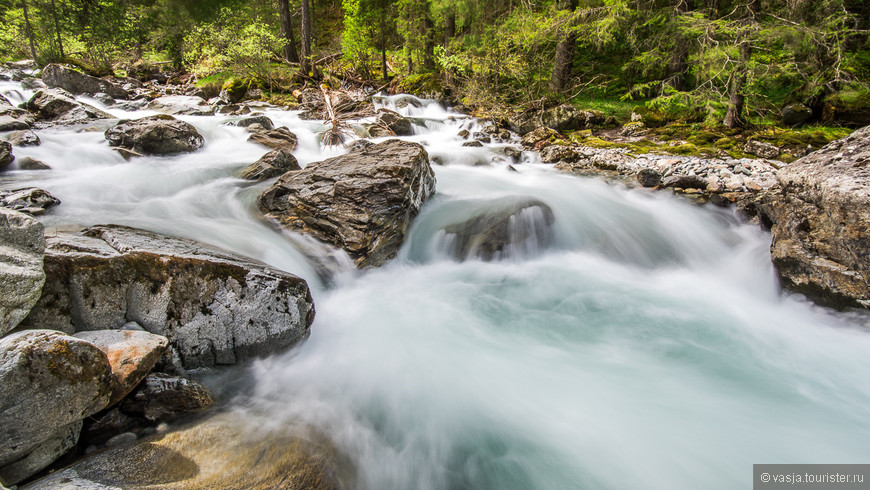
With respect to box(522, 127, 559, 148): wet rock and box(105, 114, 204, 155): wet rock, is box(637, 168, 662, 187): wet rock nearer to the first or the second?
box(522, 127, 559, 148): wet rock

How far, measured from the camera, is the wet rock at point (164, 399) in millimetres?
2141

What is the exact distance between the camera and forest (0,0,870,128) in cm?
816

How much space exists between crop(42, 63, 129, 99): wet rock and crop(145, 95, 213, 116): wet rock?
5.83 feet

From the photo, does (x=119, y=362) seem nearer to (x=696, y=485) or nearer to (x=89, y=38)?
(x=696, y=485)

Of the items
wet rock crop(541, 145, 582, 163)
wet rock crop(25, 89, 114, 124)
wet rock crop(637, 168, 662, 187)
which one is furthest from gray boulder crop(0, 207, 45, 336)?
wet rock crop(25, 89, 114, 124)

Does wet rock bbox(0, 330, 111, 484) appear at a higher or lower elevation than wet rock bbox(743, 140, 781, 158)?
lower

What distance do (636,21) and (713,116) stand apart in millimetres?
4120

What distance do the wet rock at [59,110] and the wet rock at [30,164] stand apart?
376 centimetres

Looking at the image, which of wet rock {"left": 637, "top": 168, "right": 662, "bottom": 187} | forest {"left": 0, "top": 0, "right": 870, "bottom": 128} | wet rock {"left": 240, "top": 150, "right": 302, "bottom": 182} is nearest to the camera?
wet rock {"left": 240, "top": 150, "right": 302, "bottom": 182}

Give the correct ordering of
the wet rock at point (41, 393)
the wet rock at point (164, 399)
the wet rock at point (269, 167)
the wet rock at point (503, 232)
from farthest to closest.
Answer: the wet rock at point (269, 167) → the wet rock at point (503, 232) → the wet rock at point (164, 399) → the wet rock at point (41, 393)

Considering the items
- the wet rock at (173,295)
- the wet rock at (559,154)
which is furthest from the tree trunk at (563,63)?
the wet rock at (173,295)

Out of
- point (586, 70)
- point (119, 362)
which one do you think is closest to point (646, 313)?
point (119, 362)

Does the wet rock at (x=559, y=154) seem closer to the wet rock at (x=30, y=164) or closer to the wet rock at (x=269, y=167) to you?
the wet rock at (x=269, y=167)

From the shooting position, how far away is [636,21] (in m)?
10.7
